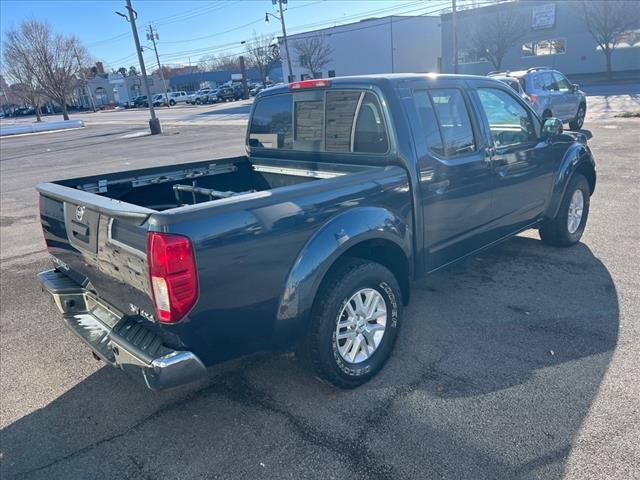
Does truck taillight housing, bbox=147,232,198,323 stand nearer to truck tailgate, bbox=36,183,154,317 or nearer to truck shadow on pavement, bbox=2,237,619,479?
truck tailgate, bbox=36,183,154,317

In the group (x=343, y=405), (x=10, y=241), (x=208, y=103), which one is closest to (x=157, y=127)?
(x=10, y=241)

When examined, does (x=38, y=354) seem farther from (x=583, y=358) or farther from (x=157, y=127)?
(x=157, y=127)

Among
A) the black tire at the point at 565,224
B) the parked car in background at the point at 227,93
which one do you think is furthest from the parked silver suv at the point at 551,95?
the parked car in background at the point at 227,93

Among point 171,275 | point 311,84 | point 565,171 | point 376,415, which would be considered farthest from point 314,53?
point 171,275

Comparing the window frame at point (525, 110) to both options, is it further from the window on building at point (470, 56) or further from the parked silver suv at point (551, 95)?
the window on building at point (470, 56)

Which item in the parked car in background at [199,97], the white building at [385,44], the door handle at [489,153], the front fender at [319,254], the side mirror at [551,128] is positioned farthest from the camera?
the parked car in background at [199,97]

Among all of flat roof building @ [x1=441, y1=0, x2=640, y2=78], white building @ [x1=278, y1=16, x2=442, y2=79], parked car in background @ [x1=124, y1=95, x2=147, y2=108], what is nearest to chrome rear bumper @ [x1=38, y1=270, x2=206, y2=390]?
Result: flat roof building @ [x1=441, y1=0, x2=640, y2=78]

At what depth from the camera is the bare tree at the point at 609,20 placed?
3281 cm

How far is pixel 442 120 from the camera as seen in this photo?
3.62m

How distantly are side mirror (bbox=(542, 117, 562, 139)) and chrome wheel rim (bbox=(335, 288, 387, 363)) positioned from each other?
104 inches

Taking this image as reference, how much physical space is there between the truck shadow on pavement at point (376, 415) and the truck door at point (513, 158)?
0.94 meters

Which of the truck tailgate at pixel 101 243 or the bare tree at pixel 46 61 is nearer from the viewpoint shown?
the truck tailgate at pixel 101 243

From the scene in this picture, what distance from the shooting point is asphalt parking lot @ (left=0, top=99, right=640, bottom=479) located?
2508 mm

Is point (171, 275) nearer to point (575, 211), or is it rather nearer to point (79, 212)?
point (79, 212)
